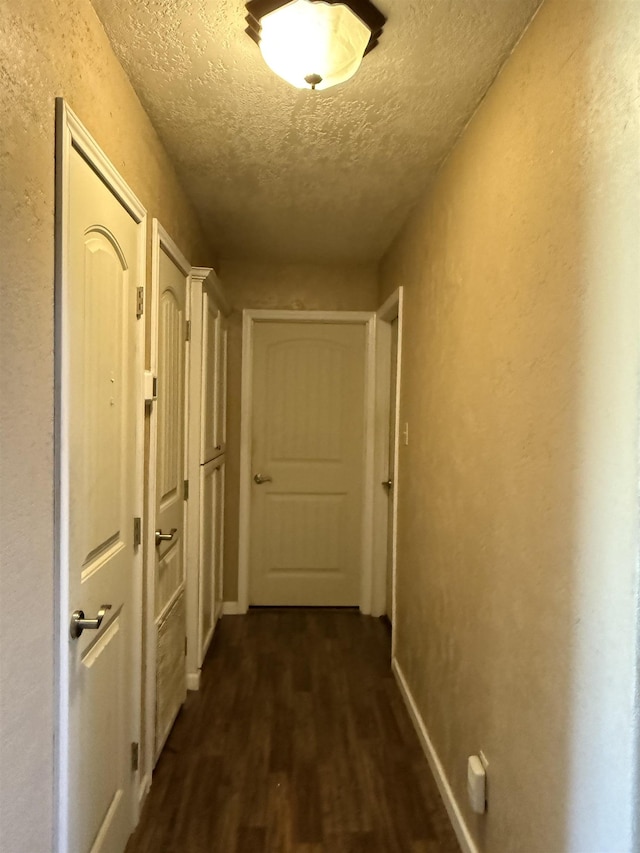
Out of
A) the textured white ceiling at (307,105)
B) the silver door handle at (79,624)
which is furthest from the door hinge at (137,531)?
the textured white ceiling at (307,105)

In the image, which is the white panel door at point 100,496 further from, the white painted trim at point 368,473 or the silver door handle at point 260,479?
the white painted trim at point 368,473

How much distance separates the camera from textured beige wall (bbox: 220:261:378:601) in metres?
3.45

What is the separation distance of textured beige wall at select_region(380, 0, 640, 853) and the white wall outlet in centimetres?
4

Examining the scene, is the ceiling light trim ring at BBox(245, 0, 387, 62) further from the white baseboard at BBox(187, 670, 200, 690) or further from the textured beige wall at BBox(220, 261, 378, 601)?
the white baseboard at BBox(187, 670, 200, 690)

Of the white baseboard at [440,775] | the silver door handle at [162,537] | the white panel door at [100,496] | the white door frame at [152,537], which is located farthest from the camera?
the silver door handle at [162,537]

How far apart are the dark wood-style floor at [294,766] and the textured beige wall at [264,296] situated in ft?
2.81

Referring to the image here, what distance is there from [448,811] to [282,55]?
2329mm

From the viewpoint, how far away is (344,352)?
3.57 metres

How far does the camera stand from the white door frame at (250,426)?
347cm

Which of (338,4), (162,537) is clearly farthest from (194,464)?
(338,4)

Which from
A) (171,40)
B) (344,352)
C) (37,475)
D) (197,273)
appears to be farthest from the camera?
(344,352)

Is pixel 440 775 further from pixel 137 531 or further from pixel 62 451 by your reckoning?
pixel 62 451

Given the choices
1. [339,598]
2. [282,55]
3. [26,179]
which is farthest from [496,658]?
[339,598]

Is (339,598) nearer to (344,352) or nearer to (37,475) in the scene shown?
(344,352)
